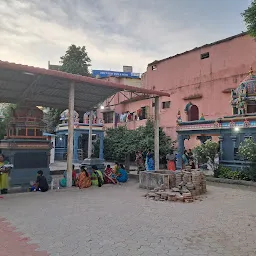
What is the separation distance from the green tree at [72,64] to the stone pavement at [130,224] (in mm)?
22672

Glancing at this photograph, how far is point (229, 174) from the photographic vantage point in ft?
47.0

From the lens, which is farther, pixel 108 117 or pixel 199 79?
pixel 108 117

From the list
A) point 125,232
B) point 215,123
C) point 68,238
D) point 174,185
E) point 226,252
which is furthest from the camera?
point 215,123

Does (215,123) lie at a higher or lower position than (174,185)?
higher

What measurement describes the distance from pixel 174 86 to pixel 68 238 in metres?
22.9

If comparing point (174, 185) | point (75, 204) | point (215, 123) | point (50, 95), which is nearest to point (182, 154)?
point (215, 123)

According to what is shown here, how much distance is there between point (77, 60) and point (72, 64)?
5.19 feet

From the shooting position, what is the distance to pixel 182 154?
18.3 meters

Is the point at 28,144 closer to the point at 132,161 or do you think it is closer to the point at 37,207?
the point at 37,207

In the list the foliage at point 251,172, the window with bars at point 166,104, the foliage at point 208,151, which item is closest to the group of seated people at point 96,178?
the foliage at point 208,151

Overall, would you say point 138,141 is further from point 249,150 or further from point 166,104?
point 249,150

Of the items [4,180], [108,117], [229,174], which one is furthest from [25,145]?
[108,117]

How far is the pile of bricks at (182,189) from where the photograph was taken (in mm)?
9352

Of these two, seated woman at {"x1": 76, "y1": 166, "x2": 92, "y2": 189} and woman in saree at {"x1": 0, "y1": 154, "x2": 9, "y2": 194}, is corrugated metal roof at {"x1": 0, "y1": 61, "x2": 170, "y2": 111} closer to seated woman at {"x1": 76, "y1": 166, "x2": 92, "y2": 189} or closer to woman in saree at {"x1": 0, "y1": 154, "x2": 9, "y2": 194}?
woman in saree at {"x1": 0, "y1": 154, "x2": 9, "y2": 194}
